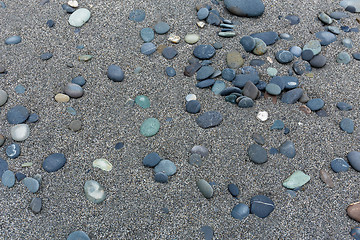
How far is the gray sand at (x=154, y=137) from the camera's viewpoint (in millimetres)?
1406

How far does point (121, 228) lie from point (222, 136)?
64 cm

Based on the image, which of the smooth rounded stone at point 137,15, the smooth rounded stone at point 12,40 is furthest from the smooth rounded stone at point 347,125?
the smooth rounded stone at point 12,40

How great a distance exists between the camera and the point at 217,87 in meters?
1.84

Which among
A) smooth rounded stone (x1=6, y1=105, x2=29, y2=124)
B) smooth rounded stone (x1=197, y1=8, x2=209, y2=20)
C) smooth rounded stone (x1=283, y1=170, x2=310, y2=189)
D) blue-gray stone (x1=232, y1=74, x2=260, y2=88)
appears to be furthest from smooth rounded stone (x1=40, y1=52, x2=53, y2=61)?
smooth rounded stone (x1=283, y1=170, x2=310, y2=189)

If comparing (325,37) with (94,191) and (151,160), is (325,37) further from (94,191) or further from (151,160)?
(94,191)

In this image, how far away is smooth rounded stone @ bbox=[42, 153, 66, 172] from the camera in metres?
1.54

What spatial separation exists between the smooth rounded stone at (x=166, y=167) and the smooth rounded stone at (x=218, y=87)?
50 centimetres

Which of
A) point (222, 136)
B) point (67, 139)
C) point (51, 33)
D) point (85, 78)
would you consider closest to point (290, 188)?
point (222, 136)

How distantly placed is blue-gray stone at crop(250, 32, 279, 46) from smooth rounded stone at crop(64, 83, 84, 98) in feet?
3.53

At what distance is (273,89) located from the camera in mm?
1815

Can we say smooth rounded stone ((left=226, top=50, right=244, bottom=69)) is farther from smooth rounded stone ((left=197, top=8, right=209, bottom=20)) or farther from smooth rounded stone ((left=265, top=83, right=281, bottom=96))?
smooth rounded stone ((left=197, top=8, right=209, bottom=20))

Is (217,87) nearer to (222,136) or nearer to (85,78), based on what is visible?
(222,136)

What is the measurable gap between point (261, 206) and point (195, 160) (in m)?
0.35

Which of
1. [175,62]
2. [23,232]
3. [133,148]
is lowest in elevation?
[23,232]
